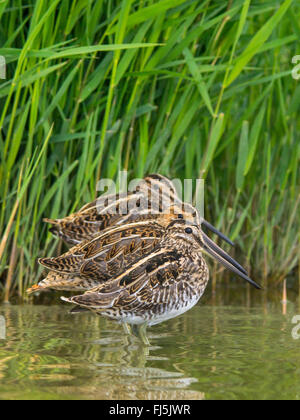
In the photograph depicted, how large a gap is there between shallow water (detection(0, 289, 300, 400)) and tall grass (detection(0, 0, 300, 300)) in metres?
0.67

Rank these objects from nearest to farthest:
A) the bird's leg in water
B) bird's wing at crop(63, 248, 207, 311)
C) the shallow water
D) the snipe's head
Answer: the shallow water < bird's wing at crop(63, 248, 207, 311) < the bird's leg in water < the snipe's head

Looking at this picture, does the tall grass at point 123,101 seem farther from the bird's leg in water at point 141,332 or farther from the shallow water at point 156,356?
the bird's leg in water at point 141,332

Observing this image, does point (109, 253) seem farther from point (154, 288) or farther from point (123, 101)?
point (123, 101)

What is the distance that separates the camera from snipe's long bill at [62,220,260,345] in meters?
4.75

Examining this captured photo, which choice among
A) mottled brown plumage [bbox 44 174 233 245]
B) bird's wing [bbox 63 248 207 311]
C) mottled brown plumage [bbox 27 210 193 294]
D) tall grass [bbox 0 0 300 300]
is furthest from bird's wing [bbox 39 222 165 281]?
tall grass [bbox 0 0 300 300]

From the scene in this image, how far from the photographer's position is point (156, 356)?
4566 mm

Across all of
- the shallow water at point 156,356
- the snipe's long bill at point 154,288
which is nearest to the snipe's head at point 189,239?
the snipe's long bill at point 154,288

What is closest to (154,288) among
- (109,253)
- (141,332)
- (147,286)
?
(147,286)

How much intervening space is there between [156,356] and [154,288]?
16.5 inches

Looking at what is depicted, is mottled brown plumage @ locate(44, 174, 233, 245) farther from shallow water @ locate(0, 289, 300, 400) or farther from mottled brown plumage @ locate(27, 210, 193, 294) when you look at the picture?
shallow water @ locate(0, 289, 300, 400)

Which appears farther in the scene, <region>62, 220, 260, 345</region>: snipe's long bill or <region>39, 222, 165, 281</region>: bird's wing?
<region>39, 222, 165, 281</region>: bird's wing

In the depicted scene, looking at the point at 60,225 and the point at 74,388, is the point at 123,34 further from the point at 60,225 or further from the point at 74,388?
the point at 74,388

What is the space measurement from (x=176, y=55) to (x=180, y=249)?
1.50 meters
